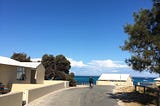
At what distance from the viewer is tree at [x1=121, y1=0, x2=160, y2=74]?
19.0m

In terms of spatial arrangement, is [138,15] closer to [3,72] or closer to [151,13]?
[151,13]

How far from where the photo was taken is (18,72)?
30.6 metres

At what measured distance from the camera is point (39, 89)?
2227 cm

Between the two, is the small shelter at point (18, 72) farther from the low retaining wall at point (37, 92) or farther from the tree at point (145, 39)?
the tree at point (145, 39)

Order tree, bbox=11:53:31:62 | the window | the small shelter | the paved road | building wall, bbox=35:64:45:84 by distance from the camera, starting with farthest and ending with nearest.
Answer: tree, bbox=11:53:31:62 → building wall, bbox=35:64:45:84 → the window → the small shelter → the paved road

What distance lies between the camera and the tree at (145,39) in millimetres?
18953

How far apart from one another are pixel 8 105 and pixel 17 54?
5004 cm

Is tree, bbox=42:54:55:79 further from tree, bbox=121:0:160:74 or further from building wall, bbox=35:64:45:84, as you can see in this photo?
tree, bbox=121:0:160:74

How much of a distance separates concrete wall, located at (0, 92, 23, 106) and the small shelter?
996 cm

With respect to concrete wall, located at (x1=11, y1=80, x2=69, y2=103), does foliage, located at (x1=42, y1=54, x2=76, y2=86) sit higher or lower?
higher

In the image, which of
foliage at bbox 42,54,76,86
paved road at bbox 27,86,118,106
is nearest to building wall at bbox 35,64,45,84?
paved road at bbox 27,86,118,106

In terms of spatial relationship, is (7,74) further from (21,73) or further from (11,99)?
(11,99)

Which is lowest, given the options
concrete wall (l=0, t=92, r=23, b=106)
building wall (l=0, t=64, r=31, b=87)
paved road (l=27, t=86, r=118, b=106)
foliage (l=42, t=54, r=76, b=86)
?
paved road (l=27, t=86, r=118, b=106)

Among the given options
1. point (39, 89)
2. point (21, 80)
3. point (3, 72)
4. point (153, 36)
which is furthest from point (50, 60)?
point (153, 36)
